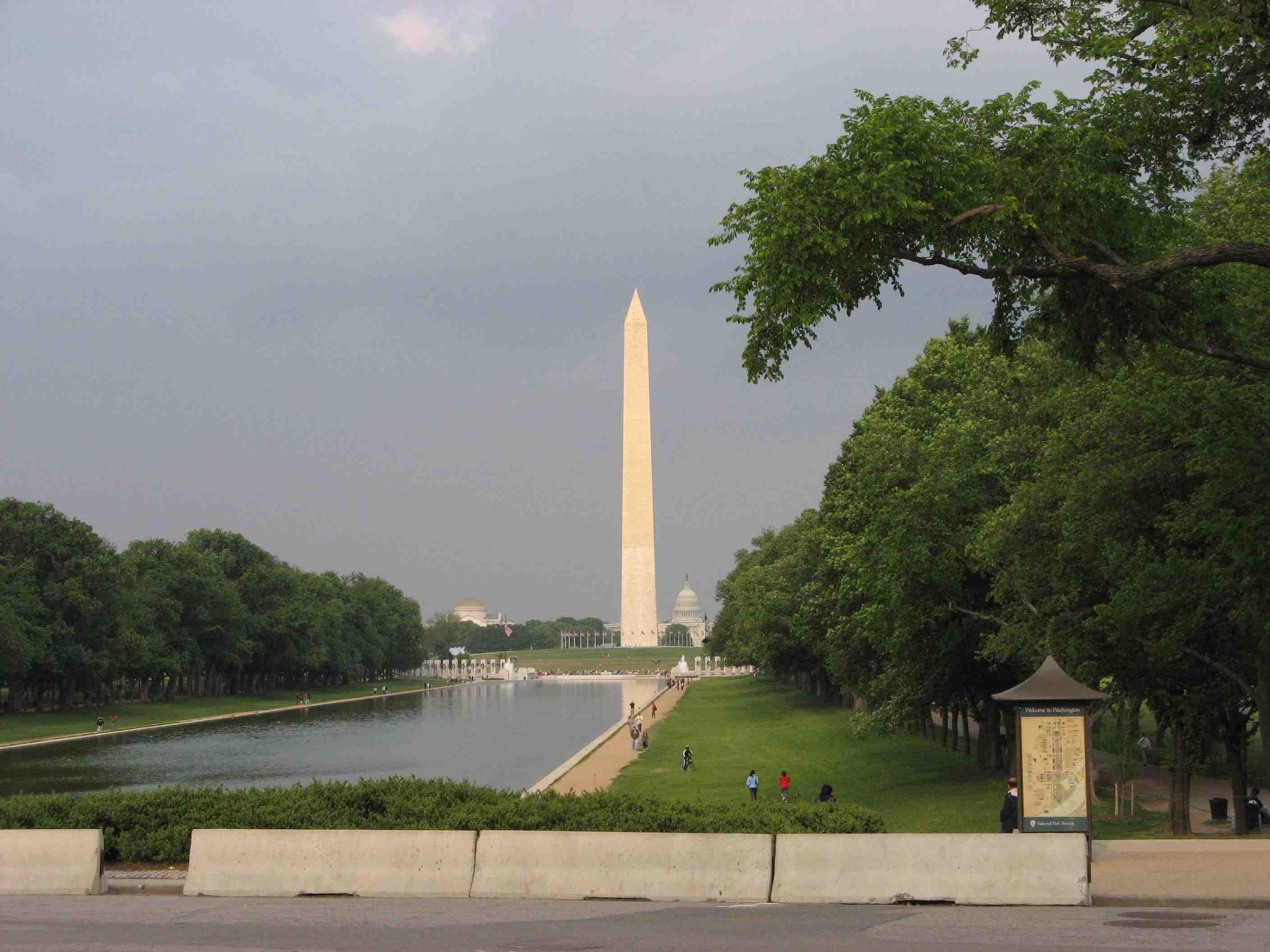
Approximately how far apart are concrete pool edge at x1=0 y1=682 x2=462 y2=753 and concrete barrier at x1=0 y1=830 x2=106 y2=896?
4213 centimetres

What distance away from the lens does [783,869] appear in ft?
48.1

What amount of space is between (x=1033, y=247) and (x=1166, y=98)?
254 cm

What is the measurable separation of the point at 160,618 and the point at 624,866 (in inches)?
3152

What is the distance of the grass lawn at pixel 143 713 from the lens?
65125mm

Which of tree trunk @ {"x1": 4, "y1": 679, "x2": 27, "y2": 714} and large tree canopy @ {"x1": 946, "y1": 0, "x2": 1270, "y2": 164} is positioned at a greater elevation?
large tree canopy @ {"x1": 946, "y1": 0, "x2": 1270, "y2": 164}

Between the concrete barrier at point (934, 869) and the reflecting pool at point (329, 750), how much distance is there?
59.7ft

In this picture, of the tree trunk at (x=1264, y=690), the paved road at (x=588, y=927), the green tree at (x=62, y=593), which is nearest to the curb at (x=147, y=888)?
the paved road at (x=588, y=927)

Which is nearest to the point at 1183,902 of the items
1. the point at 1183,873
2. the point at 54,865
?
the point at 1183,873

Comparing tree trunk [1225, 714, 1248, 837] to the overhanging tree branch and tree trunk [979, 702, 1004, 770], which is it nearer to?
tree trunk [979, 702, 1004, 770]

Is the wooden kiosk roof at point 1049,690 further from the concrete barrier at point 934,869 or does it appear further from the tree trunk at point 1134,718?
the tree trunk at point 1134,718

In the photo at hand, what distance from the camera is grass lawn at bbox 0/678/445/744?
65.1 m

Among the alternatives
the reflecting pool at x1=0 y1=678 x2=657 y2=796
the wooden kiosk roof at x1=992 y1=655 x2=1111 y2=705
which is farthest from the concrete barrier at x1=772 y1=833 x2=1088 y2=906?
the reflecting pool at x1=0 y1=678 x2=657 y2=796

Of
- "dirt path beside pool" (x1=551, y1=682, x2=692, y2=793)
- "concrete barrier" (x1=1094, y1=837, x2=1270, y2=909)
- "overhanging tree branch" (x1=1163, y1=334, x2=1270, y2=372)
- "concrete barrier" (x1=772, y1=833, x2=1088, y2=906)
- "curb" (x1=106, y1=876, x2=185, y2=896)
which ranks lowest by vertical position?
"dirt path beside pool" (x1=551, y1=682, x2=692, y2=793)

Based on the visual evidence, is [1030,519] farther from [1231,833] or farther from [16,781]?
[16,781]
